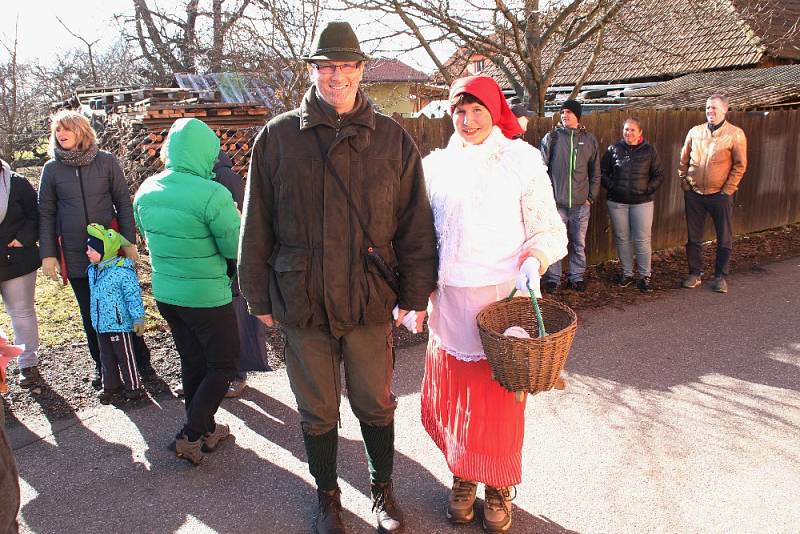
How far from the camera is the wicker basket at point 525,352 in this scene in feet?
8.25

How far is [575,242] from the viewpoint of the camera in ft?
23.1

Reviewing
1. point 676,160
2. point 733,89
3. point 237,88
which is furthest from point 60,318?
point 733,89

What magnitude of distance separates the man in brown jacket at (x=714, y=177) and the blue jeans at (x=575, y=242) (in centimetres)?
121

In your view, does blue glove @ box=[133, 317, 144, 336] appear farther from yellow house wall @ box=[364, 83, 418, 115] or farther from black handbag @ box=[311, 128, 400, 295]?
yellow house wall @ box=[364, 83, 418, 115]

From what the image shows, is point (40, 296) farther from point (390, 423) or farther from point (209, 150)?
point (390, 423)

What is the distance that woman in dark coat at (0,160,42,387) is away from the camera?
4492 millimetres

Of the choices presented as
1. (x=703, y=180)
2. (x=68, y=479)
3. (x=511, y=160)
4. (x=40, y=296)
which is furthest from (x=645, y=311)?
(x=40, y=296)

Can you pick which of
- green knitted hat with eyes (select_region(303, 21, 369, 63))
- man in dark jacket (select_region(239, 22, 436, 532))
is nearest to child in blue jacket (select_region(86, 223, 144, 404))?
man in dark jacket (select_region(239, 22, 436, 532))

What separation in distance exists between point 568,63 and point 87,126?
17.6 metres

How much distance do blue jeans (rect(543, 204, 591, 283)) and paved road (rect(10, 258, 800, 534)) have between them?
200cm

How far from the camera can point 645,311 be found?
6.34m

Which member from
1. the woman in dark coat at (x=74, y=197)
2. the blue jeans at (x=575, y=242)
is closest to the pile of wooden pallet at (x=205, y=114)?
the woman in dark coat at (x=74, y=197)

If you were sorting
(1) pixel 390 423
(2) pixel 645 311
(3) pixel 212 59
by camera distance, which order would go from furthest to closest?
1. (3) pixel 212 59
2. (2) pixel 645 311
3. (1) pixel 390 423

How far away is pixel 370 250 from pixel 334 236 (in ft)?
0.55
